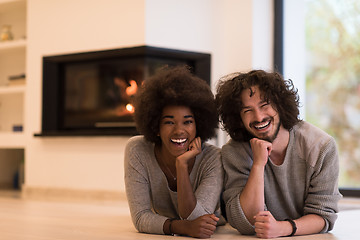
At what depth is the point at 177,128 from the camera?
2402 mm

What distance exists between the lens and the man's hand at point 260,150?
2270mm

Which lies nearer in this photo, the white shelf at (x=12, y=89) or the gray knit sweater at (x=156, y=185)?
the gray knit sweater at (x=156, y=185)

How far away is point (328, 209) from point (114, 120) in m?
2.83

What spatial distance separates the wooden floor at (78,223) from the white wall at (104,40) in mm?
563

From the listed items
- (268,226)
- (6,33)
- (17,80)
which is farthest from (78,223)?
(6,33)

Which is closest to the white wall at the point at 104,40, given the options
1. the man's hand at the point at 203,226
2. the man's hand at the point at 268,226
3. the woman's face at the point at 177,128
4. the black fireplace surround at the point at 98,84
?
the black fireplace surround at the point at 98,84

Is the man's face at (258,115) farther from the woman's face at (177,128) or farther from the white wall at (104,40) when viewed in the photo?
the white wall at (104,40)

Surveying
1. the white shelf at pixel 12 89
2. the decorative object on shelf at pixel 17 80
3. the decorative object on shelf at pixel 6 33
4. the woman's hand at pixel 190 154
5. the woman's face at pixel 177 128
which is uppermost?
the decorative object on shelf at pixel 6 33

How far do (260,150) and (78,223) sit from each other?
1228 mm

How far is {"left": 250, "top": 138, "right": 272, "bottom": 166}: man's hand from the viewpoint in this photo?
2.27 meters

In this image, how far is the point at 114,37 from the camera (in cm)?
477

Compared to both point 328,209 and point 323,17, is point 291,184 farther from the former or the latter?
point 323,17

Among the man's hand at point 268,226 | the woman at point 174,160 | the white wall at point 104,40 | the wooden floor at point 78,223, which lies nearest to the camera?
the man's hand at point 268,226

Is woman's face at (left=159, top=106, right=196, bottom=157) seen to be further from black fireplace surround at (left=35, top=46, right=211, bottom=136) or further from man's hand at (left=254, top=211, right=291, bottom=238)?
black fireplace surround at (left=35, top=46, right=211, bottom=136)
